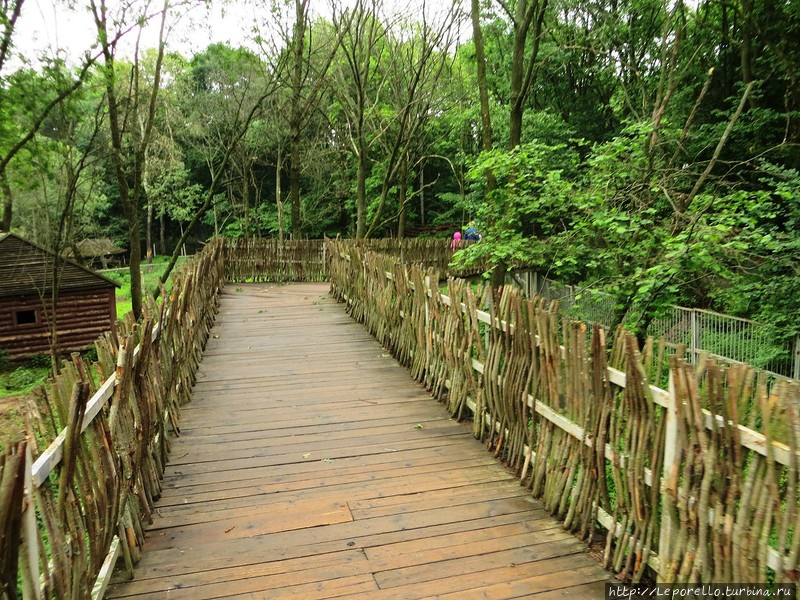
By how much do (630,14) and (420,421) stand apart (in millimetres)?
18504

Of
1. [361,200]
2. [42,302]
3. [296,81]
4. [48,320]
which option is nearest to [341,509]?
[361,200]

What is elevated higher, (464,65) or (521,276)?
(464,65)

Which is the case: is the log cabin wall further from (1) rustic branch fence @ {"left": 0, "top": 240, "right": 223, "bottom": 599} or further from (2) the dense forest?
(1) rustic branch fence @ {"left": 0, "top": 240, "right": 223, "bottom": 599}

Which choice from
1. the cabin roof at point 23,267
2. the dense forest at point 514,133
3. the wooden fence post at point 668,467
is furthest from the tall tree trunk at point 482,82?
the cabin roof at point 23,267

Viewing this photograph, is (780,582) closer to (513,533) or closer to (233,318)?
(513,533)

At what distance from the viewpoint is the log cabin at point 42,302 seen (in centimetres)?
2105

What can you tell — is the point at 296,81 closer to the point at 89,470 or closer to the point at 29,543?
the point at 89,470

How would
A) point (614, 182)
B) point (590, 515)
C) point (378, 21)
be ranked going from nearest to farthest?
point (590, 515)
point (614, 182)
point (378, 21)

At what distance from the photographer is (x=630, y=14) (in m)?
19.0

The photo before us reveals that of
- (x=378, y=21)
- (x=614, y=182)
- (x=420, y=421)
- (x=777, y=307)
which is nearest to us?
(x=420, y=421)

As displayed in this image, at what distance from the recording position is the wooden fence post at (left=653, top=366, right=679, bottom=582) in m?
2.81

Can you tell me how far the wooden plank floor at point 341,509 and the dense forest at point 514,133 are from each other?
3306mm

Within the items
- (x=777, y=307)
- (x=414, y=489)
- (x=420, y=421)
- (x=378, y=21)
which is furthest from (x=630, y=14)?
(x=414, y=489)

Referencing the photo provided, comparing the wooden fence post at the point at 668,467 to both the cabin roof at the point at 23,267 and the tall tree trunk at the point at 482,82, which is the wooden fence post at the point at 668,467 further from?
the cabin roof at the point at 23,267
